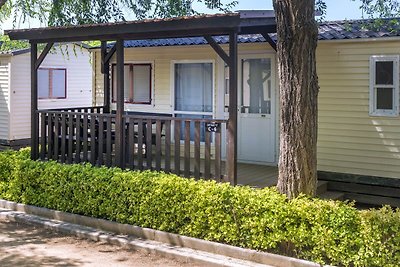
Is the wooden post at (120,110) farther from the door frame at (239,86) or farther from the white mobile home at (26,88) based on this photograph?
the white mobile home at (26,88)

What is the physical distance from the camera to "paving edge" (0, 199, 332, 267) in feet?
19.9

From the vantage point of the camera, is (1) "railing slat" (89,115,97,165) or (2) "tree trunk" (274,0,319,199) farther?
(1) "railing slat" (89,115,97,165)

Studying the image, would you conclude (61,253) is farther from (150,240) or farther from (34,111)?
(34,111)

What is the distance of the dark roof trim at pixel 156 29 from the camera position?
7.05 meters

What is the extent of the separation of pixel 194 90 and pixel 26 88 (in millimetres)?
7484

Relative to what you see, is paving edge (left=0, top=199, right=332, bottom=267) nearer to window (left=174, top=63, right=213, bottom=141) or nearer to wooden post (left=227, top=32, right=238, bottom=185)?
wooden post (left=227, top=32, right=238, bottom=185)

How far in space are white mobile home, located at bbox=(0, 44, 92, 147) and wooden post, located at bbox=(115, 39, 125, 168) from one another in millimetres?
7049

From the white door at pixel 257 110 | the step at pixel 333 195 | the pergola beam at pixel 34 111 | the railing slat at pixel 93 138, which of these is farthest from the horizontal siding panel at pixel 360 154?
the pergola beam at pixel 34 111

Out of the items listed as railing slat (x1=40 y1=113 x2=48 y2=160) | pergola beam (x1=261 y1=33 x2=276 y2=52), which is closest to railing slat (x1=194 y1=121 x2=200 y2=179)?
pergola beam (x1=261 y1=33 x2=276 y2=52)

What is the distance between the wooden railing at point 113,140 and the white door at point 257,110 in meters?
1.39

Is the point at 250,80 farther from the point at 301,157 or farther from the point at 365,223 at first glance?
the point at 365,223

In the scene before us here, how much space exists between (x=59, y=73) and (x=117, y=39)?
972 centimetres

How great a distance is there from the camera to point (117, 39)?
27.3ft

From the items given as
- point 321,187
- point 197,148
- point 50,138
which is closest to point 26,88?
point 50,138
